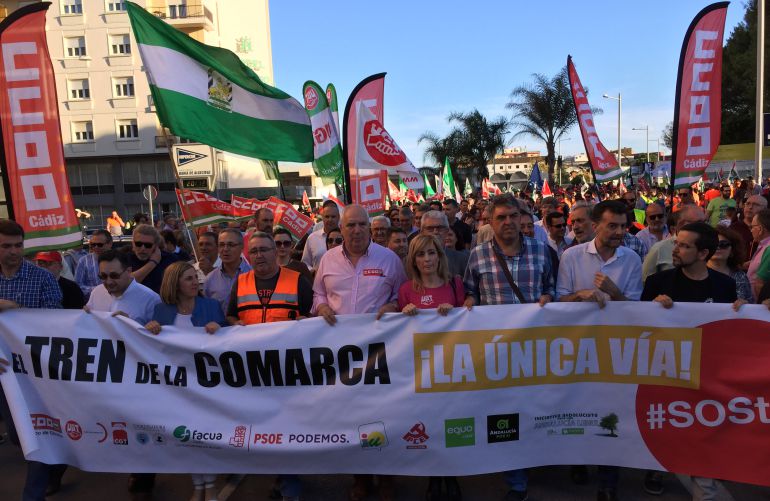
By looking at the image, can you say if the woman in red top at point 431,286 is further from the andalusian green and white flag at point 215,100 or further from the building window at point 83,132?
the building window at point 83,132

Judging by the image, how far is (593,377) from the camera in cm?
404

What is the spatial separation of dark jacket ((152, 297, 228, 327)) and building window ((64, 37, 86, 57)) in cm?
4176

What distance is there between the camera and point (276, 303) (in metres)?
4.38

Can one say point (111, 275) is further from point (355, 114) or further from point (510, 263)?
point (355, 114)

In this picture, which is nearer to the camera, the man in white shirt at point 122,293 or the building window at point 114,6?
the man in white shirt at point 122,293

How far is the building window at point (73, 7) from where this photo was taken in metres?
39.5

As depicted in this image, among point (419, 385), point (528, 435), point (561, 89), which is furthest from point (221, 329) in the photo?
point (561, 89)

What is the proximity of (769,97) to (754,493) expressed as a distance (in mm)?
48500

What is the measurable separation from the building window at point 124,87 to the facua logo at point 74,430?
40.4 metres

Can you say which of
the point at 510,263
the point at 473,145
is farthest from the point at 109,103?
the point at 510,263

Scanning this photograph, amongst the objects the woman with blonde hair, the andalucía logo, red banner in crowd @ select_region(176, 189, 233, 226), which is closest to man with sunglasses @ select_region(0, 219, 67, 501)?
the woman with blonde hair

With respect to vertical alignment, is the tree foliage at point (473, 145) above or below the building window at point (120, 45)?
below

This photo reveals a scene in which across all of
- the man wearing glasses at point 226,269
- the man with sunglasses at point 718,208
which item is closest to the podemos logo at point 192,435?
the man wearing glasses at point 226,269

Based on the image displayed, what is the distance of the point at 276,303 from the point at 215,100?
8.92 ft
